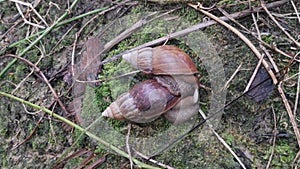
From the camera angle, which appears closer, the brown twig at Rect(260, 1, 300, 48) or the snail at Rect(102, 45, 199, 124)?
the snail at Rect(102, 45, 199, 124)

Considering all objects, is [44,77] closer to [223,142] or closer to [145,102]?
[145,102]

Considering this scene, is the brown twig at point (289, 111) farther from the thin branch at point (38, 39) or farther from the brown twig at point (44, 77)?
the thin branch at point (38, 39)

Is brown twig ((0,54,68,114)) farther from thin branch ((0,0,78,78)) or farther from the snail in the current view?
the snail

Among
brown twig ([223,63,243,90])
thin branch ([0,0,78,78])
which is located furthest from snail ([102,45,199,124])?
thin branch ([0,0,78,78])

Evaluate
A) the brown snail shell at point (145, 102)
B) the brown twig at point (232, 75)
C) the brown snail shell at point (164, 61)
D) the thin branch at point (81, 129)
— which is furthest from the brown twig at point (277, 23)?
the thin branch at point (81, 129)

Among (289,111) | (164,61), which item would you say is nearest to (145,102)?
(164,61)

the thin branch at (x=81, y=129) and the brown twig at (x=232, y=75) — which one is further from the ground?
the brown twig at (x=232, y=75)
